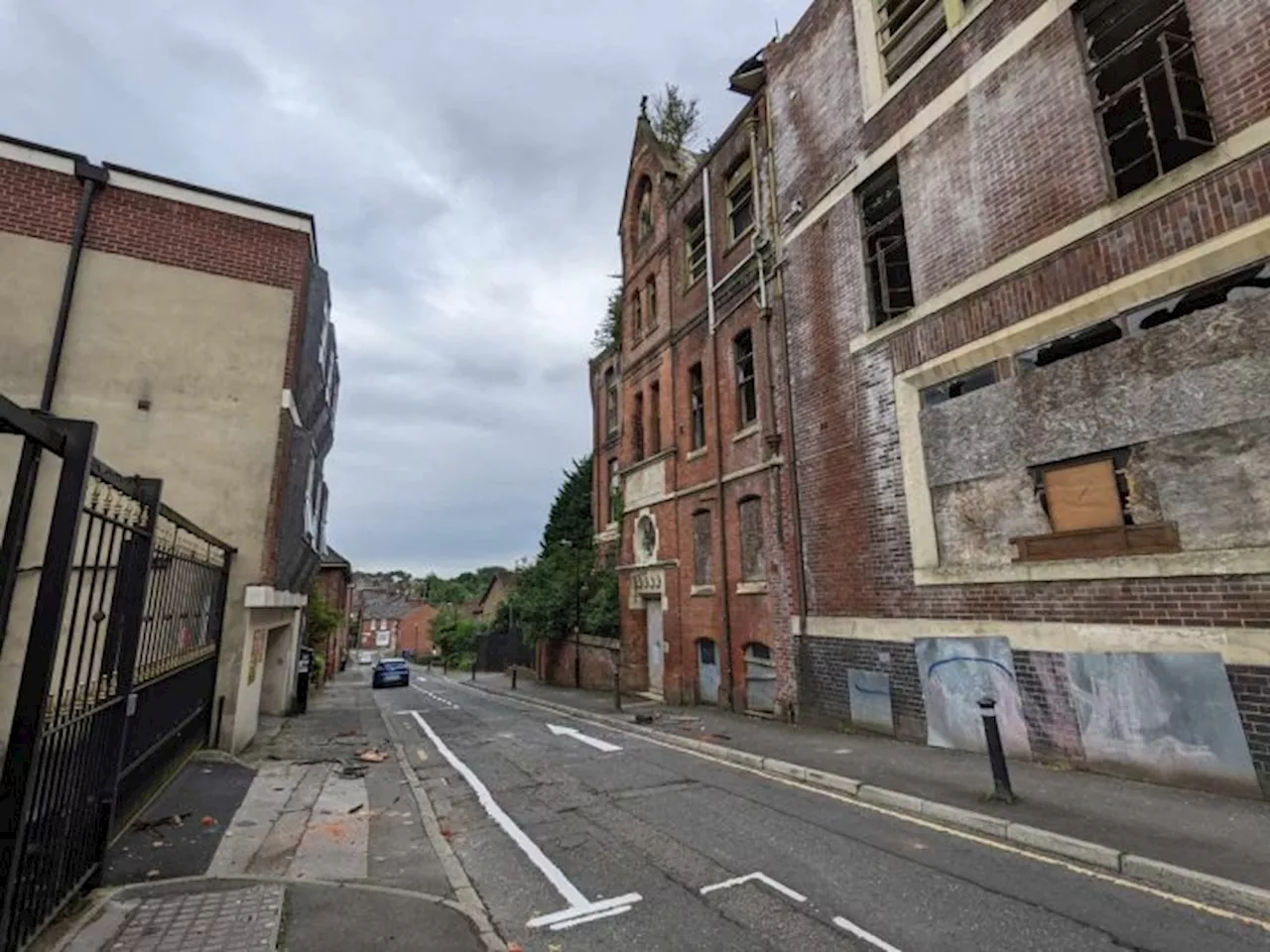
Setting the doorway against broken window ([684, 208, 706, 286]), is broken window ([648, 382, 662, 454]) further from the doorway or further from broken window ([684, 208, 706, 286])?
the doorway

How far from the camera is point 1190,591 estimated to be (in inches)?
300

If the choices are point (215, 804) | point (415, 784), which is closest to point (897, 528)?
point (415, 784)

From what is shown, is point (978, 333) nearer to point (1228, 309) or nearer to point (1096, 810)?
point (1228, 309)

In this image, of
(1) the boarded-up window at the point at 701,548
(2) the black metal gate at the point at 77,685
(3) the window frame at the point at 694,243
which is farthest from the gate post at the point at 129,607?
(3) the window frame at the point at 694,243

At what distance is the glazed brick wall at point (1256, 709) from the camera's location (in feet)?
Result: 22.6

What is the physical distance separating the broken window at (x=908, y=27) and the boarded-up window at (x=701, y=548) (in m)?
10.5

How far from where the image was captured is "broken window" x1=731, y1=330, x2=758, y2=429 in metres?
16.6

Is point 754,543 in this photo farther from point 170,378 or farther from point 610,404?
point 610,404

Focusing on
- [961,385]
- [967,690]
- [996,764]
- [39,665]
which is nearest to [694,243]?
[961,385]

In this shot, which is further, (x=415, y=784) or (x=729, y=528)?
(x=729, y=528)

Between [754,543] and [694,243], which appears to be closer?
[754,543]

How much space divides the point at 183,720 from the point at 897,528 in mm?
10800

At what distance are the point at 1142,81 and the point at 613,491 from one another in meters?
18.7

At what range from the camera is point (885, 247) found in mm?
12945
